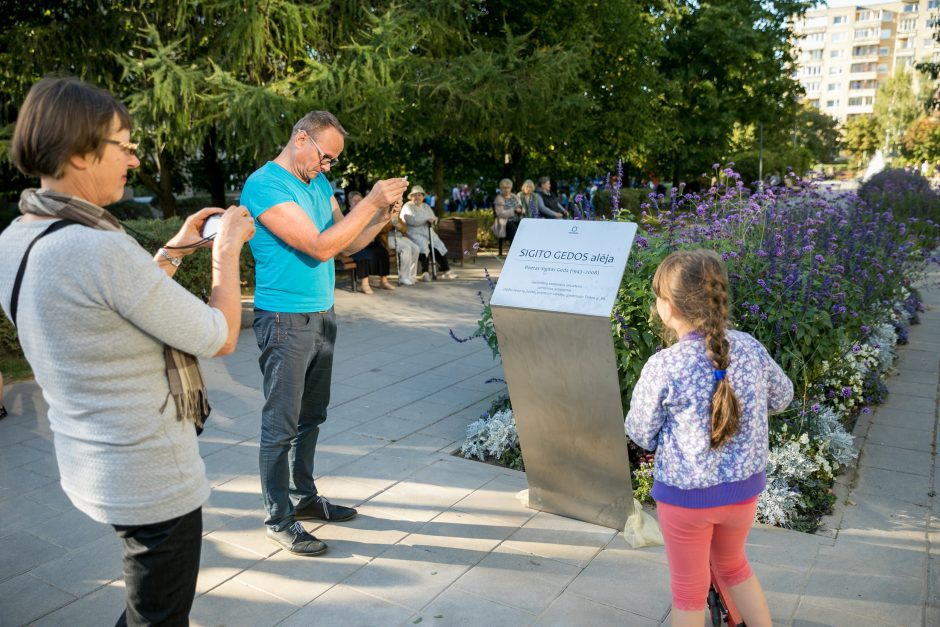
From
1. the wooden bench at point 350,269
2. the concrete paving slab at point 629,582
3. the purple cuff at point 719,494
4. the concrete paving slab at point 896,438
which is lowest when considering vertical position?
the concrete paving slab at point 629,582

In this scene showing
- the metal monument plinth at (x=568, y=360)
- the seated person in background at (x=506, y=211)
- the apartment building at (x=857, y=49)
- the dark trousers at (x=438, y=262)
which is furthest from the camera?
the apartment building at (x=857, y=49)

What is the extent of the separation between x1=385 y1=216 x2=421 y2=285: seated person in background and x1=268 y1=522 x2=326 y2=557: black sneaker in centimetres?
829

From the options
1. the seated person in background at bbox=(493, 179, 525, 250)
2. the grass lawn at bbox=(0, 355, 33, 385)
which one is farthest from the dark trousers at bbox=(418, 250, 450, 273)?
the grass lawn at bbox=(0, 355, 33, 385)

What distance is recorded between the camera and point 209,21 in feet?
35.2

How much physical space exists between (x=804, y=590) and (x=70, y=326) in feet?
9.72

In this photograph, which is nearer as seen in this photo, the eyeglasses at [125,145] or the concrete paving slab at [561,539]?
the eyeglasses at [125,145]

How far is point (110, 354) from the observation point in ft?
5.70

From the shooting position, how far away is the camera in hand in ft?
7.11

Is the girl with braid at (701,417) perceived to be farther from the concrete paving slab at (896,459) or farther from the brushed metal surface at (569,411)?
the concrete paving slab at (896,459)

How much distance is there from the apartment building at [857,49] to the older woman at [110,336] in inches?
5306

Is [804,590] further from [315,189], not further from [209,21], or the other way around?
[209,21]

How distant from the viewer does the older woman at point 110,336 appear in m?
1.67

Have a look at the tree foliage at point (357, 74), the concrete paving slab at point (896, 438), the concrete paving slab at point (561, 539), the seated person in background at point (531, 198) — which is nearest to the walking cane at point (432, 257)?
the tree foliage at point (357, 74)

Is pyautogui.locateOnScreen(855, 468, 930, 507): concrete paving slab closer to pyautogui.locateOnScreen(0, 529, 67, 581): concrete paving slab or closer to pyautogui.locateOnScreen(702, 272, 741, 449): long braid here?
pyautogui.locateOnScreen(702, 272, 741, 449): long braid
